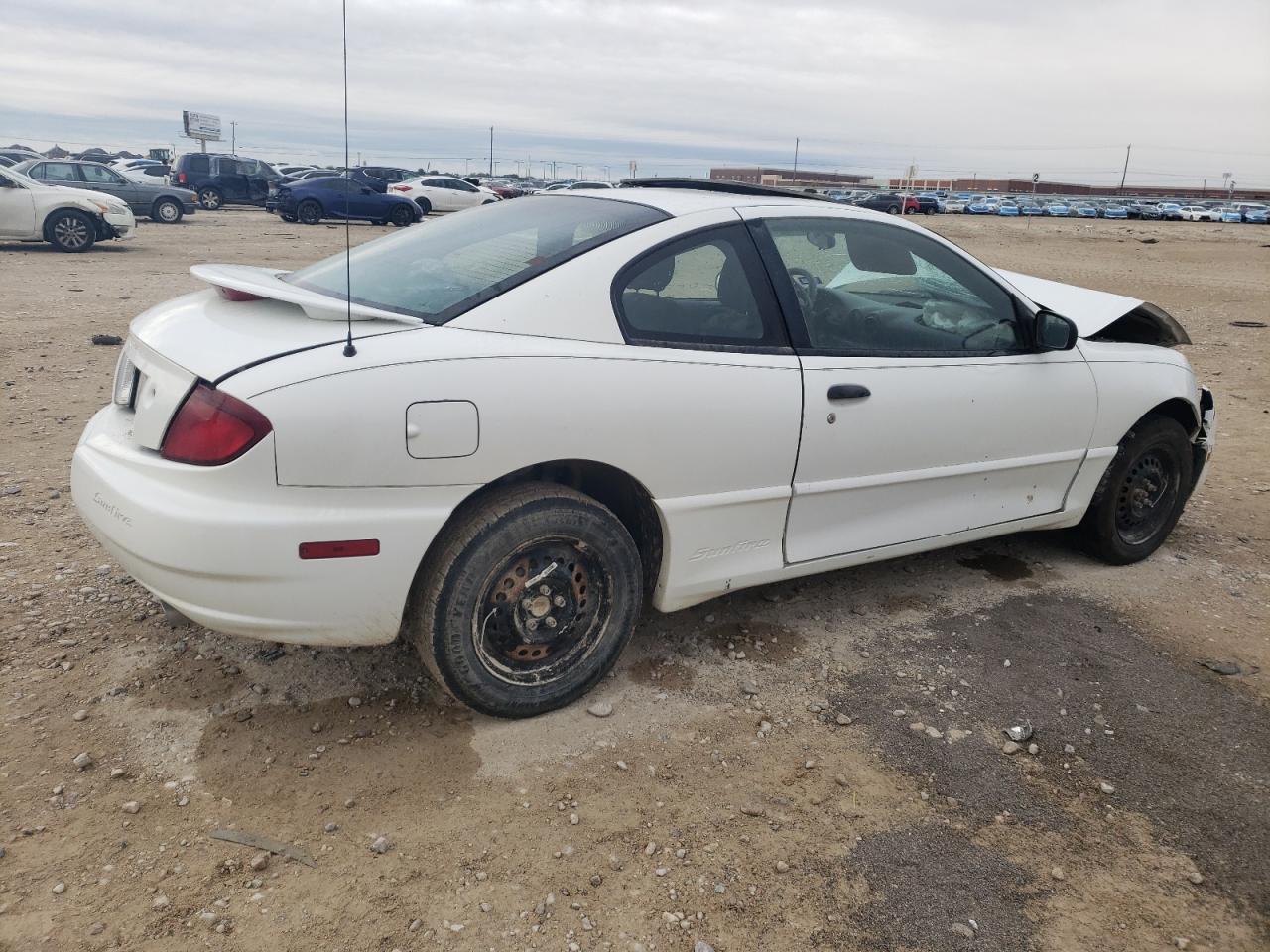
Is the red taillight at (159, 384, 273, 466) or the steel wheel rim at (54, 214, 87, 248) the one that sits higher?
the red taillight at (159, 384, 273, 466)

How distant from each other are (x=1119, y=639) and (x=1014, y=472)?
76 cm

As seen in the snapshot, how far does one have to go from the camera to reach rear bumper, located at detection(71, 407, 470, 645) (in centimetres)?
239

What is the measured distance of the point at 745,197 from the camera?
346cm

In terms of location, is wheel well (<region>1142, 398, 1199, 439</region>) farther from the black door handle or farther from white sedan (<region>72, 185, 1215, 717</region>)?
the black door handle

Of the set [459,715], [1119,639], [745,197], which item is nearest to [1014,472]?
[1119,639]

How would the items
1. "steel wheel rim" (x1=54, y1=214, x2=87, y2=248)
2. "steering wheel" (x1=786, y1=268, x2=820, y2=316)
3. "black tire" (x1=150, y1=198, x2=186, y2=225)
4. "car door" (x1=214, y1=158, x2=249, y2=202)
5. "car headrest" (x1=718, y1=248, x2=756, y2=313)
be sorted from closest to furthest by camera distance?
"car headrest" (x1=718, y1=248, x2=756, y2=313) < "steering wheel" (x1=786, y1=268, x2=820, y2=316) < "steel wheel rim" (x1=54, y1=214, x2=87, y2=248) < "black tire" (x1=150, y1=198, x2=186, y2=225) < "car door" (x1=214, y1=158, x2=249, y2=202)

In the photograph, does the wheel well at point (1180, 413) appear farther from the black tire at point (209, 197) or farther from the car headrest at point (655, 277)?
the black tire at point (209, 197)

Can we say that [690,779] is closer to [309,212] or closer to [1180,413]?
[1180,413]

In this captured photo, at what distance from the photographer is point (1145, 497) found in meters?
4.41

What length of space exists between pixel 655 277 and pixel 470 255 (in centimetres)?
64

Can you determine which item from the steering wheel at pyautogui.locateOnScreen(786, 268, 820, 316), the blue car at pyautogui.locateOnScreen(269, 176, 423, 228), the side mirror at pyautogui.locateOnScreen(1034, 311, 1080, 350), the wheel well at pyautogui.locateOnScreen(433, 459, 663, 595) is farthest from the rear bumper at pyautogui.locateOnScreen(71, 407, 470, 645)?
the blue car at pyautogui.locateOnScreen(269, 176, 423, 228)

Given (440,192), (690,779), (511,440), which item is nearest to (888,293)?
(511,440)

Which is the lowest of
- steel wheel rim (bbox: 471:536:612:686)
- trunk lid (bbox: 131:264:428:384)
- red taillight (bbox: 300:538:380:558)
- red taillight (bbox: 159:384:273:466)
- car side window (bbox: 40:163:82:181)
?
→ steel wheel rim (bbox: 471:536:612:686)

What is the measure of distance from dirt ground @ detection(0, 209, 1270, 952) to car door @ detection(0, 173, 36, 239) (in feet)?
41.3
